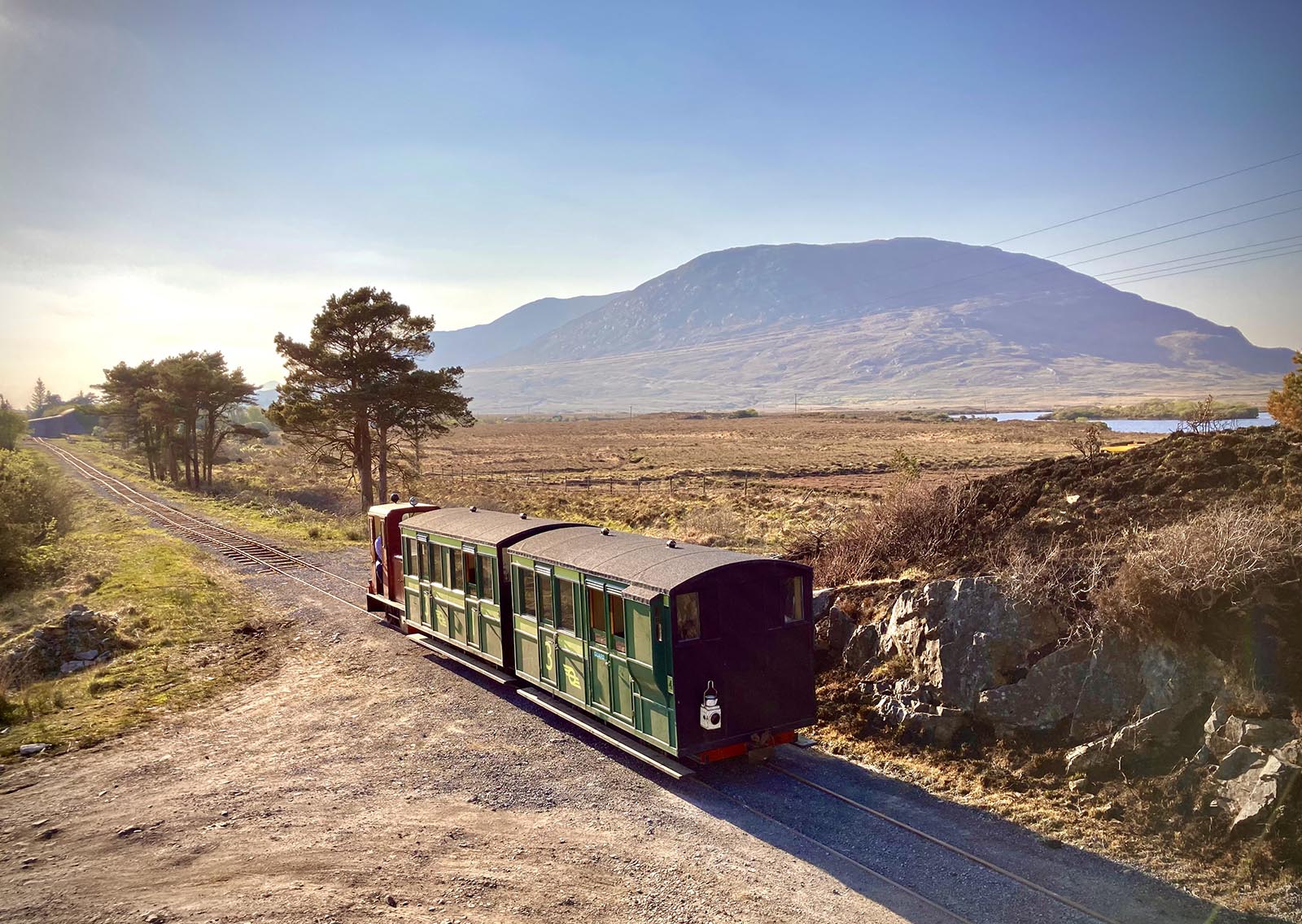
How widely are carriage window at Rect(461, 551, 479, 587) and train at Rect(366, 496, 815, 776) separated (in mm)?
469

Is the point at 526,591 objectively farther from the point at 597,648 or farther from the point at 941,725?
the point at 941,725

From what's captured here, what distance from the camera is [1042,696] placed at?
1092 cm

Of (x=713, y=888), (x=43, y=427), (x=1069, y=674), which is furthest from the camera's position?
(x=43, y=427)

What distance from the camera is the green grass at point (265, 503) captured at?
36125mm

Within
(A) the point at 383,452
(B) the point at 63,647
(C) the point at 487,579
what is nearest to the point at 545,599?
(C) the point at 487,579

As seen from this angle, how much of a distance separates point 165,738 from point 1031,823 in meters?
13.1

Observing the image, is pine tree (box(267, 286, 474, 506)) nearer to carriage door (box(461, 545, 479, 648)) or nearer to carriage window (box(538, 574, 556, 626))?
carriage door (box(461, 545, 479, 648))

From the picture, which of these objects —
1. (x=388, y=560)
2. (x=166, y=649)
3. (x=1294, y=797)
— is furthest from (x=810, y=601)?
(x=166, y=649)

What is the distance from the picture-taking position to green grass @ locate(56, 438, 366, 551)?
119 feet

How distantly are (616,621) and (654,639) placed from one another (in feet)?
3.93

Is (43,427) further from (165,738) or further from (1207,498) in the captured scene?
(1207,498)

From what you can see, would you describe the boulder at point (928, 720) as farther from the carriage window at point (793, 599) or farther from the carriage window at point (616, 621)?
the carriage window at point (616, 621)

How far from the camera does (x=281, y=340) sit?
36.9 m

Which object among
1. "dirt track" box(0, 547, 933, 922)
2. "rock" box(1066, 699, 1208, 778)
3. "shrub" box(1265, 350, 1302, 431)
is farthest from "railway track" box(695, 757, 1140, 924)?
"shrub" box(1265, 350, 1302, 431)
